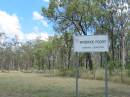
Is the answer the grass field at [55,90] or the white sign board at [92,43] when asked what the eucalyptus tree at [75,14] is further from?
the white sign board at [92,43]

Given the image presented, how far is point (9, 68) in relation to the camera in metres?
116

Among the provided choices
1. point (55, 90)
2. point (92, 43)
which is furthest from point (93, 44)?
point (55, 90)

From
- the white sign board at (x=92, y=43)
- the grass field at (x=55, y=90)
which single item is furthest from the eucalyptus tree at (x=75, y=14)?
the white sign board at (x=92, y=43)

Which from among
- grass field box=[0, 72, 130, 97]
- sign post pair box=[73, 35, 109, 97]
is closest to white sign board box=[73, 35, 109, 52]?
sign post pair box=[73, 35, 109, 97]

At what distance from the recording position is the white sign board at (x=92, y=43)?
46.4 feet

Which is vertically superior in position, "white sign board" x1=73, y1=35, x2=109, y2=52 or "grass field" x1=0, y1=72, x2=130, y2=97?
"white sign board" x1=73, y1=35, x2=109, y2=52

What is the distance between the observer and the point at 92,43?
563 inches

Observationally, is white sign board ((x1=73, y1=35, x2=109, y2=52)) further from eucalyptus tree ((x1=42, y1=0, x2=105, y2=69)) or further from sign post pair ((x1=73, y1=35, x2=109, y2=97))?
eucalyptus tree ((x1=42, y1=0, x2=105, y2=69))

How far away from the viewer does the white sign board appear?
14.1 metres

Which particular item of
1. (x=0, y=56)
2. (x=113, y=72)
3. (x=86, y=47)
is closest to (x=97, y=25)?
(x=113, y=72)

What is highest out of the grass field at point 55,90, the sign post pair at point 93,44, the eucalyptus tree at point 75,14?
the eucalyptus tree at point 75,14

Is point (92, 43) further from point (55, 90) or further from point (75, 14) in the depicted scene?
point (75, 14)

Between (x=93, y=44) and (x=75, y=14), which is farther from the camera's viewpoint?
(x=75, y=14)

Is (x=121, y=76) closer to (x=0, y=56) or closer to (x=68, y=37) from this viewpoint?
(x=68, y=37)
